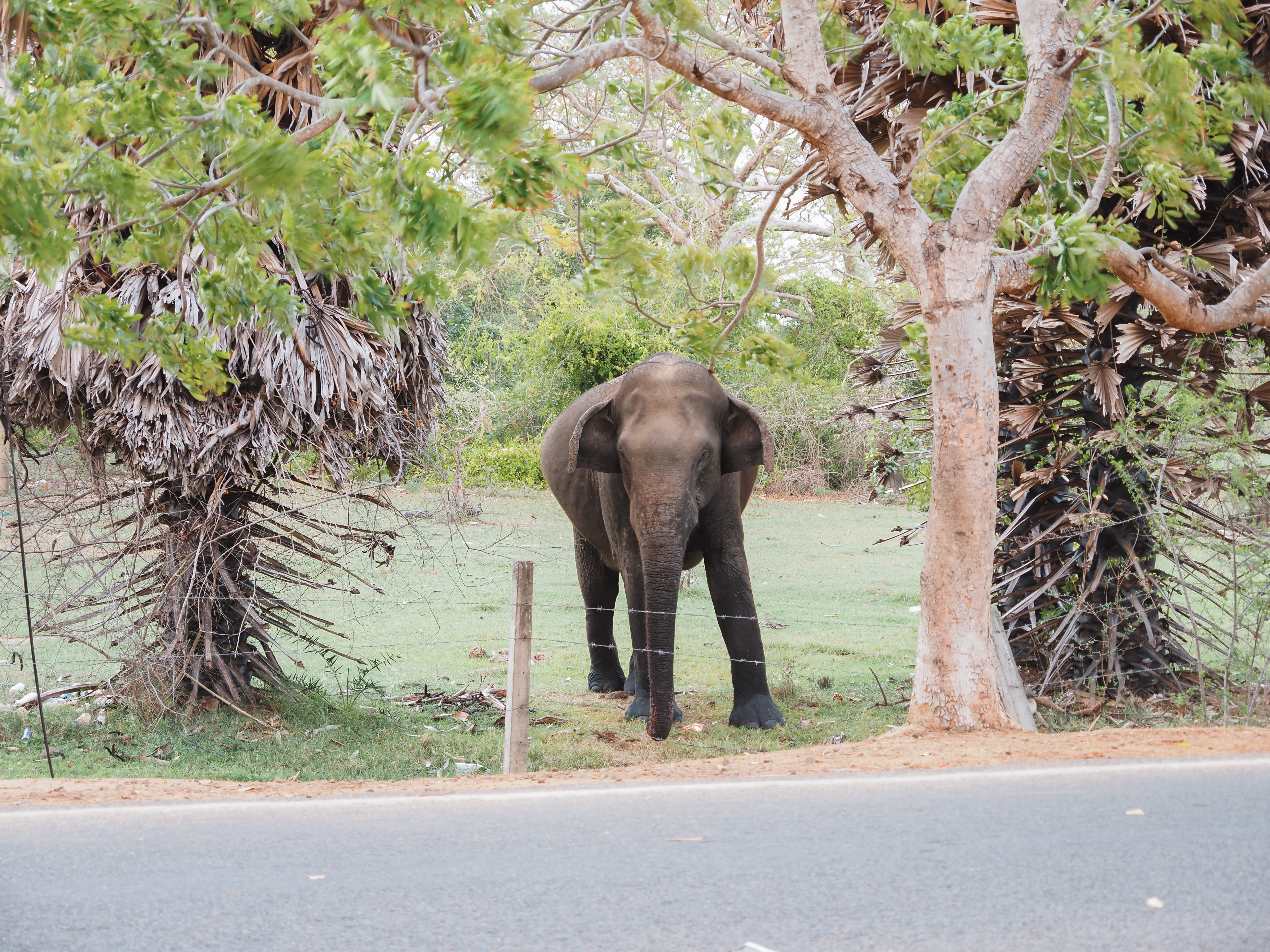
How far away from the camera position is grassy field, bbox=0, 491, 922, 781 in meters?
8.11

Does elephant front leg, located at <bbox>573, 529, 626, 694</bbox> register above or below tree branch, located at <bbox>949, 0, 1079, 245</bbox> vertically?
below

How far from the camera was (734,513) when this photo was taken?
927cm

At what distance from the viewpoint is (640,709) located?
9.35 m

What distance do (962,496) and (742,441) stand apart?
2617mm

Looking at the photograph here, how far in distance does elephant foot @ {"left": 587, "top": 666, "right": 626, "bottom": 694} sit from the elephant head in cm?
120

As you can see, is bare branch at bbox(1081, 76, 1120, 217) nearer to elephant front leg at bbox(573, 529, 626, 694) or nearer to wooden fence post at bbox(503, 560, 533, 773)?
wooden fence post at bbox(503, 560, 533, 773)

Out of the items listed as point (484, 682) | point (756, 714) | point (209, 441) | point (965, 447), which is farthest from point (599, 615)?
point (965, 447)

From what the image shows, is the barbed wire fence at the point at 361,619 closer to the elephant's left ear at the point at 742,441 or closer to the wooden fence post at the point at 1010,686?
the elephant's left ear at the point at 742,441

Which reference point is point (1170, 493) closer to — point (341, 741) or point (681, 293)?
point (341, 741)

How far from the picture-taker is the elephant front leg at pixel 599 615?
1083 cm

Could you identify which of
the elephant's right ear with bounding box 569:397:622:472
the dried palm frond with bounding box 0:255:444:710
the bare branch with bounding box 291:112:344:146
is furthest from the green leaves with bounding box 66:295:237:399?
the elephant's right ear with bounding box 569:397:622:472

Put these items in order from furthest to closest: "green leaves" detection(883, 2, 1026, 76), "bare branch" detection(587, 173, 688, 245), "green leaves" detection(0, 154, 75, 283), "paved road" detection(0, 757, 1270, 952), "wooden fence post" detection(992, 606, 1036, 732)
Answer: "bare branch" detection(587, 173, 688, 245), "green leaves" detection(883, 2, 1026, 76), "wooden fence post" detection(992, 606, 1036, 732), "green leaves" detection(0, 154, 75, 283), "paved road" detection(0, 757, 1270, 952)

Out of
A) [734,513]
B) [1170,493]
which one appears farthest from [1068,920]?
[1170,493]

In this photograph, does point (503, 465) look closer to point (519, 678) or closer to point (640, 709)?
point (640, 709)
